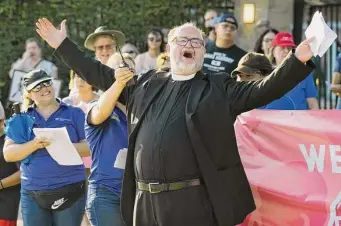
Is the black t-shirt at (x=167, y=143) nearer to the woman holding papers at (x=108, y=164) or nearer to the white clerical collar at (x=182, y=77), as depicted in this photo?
the white clerical collar at (x=182, y=77)

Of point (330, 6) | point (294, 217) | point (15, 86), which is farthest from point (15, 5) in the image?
point (294, 217)

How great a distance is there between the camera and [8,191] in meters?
7.25

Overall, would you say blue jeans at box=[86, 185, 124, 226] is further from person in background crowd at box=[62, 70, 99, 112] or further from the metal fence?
the metal fence

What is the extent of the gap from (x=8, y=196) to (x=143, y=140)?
7.99 ft

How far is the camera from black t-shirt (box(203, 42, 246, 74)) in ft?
31.9

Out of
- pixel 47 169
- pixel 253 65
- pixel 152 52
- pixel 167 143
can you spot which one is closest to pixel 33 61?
pixel 152 52

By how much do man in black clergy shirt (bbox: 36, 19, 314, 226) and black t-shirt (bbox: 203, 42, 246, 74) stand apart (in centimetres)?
438

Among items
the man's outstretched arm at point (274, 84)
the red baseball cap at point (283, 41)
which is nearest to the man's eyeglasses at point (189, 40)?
the man's outstretched arm at point (274, 84)

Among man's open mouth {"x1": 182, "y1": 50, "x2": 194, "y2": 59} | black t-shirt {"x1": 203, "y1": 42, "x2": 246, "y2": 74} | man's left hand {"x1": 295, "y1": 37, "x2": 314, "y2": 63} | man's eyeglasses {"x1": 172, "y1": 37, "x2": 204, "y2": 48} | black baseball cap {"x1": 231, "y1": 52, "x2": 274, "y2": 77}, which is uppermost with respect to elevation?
man's eyeglasses {"x1": 172, "y1": 37, "x2": 204, "y2": 48}

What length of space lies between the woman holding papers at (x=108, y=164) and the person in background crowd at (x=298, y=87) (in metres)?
1.97

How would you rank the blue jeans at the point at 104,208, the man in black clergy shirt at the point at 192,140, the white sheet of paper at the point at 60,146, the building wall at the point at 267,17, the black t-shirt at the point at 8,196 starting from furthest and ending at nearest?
1. the building wall at the point at 267,17
2. the black t-shirt at the point at 8,196
3. the white sheet of paper at the point at 60,146
4. the blue jeans at the point at 104,208
5. the man in black clergy shirt at the point at 192,140

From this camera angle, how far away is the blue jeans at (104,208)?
6.07m

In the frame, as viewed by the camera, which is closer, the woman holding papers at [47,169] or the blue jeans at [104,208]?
the blue jeans at [104,208]

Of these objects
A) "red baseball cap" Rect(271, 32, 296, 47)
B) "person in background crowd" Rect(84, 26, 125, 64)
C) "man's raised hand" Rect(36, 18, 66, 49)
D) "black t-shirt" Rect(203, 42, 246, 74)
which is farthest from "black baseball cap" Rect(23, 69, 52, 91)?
"black t-shirt" Rect(203, 42, 246, 74)
